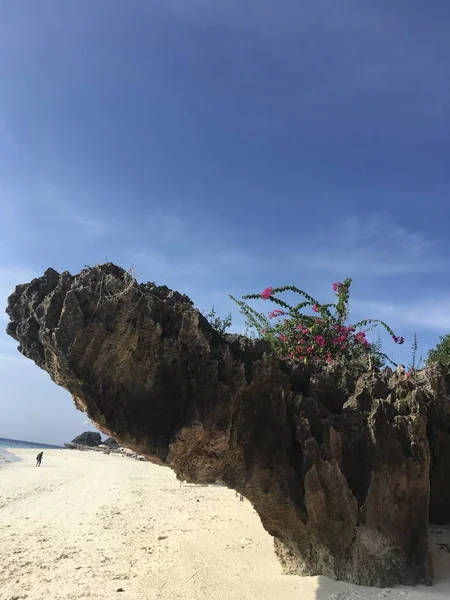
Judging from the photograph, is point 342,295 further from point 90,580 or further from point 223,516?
point 90,580

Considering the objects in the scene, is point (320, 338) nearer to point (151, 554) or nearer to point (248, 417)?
point (248, 417)

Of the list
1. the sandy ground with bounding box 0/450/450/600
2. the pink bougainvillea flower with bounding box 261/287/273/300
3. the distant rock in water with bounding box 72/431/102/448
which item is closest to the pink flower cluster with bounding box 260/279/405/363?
the pink bougainvillea flower with bounding box 261/287/273/300

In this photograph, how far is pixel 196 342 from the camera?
23.7ft

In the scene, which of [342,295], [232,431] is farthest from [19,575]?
[342,295]

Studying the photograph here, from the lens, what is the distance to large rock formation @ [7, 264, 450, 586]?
673 cm

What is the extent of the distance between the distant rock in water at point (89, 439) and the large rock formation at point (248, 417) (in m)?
69.6

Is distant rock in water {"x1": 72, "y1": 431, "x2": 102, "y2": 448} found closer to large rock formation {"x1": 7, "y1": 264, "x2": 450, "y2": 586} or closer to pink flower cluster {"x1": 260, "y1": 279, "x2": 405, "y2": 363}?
pink flower cluster {"x1": 260, "y1": 279, "x2": 405, "y2": 363}

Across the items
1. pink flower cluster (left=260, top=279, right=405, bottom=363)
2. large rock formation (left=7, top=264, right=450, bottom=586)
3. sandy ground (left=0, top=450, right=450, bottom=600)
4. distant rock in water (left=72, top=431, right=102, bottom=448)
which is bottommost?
distant rock in water (left=72, top=431, right=102, bottom=448)

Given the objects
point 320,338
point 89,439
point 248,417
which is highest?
point 320,338

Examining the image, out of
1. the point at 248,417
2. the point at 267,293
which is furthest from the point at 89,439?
the point at 248,417

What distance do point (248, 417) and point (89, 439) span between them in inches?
2825

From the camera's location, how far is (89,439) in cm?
7319

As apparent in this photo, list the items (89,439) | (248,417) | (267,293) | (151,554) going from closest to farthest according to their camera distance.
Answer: (248,417), (151,554), (267,293), (89,439)

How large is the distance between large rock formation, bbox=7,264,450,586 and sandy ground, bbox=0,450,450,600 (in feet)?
2.63
